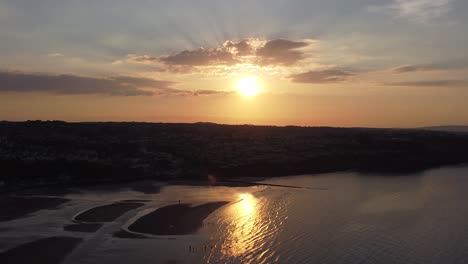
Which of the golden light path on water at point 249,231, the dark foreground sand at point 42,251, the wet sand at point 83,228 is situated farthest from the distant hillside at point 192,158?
the dark foreground sand at point 42,251

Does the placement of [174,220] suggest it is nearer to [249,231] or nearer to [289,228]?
[249,231]

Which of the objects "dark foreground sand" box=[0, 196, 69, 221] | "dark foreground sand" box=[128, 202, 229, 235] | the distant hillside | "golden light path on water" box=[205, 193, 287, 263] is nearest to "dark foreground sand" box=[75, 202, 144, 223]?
"dark foreground sand" box=[128, 202, 229, 235]

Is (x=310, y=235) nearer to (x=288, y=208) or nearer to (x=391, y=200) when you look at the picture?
(x=288, y=208)

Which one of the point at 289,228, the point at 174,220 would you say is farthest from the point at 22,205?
the point at 289,228

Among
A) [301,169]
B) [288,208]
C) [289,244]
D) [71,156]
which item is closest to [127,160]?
[71,156]

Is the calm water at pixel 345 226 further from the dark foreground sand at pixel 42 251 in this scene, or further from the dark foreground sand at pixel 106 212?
the dark foreground sand at pixel 42 251
